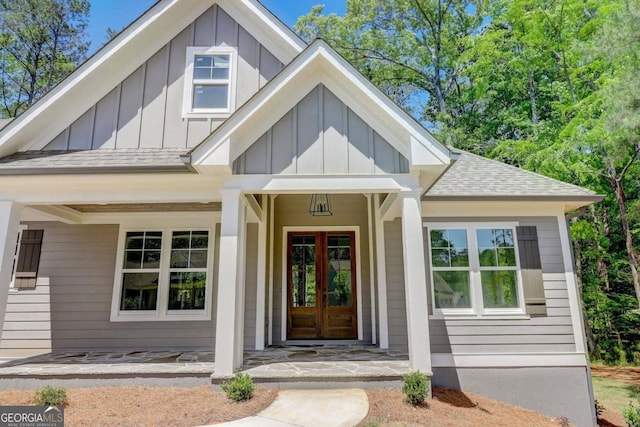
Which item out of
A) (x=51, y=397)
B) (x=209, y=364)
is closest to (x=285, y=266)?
(x=209, y=364)

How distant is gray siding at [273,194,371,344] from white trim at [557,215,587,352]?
3600mm

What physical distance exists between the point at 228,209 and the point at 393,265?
3.45 meters

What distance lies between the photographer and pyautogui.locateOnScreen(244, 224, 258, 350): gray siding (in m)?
6.68

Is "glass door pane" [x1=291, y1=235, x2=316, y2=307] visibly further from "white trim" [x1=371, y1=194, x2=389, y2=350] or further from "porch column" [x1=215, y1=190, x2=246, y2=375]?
"porch column" [x1=215, y1=190, x2=246, y2=375]

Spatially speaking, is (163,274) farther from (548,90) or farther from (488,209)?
(548,90)

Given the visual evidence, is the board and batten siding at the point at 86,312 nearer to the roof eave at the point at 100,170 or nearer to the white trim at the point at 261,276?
the white trim at the point at 261,276

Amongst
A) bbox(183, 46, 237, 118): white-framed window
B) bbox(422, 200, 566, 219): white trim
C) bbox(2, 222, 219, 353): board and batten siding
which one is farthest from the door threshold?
bbox(183, 46, 237, 118): white-framed window

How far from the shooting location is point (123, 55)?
6332mm

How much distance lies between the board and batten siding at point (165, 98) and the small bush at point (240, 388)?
394 centimetres

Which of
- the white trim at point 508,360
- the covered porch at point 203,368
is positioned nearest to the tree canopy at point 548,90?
the white trim at point 508,360

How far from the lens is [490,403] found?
18.5ft

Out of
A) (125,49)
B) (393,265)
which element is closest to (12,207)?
(125,49)

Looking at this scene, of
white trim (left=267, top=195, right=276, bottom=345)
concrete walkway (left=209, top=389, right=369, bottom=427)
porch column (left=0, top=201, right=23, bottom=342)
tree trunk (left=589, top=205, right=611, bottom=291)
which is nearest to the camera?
concrete walkway (left=209, top=389, right=369, bottom=427)

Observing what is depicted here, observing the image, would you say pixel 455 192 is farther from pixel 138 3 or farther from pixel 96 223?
pixel 138 3
